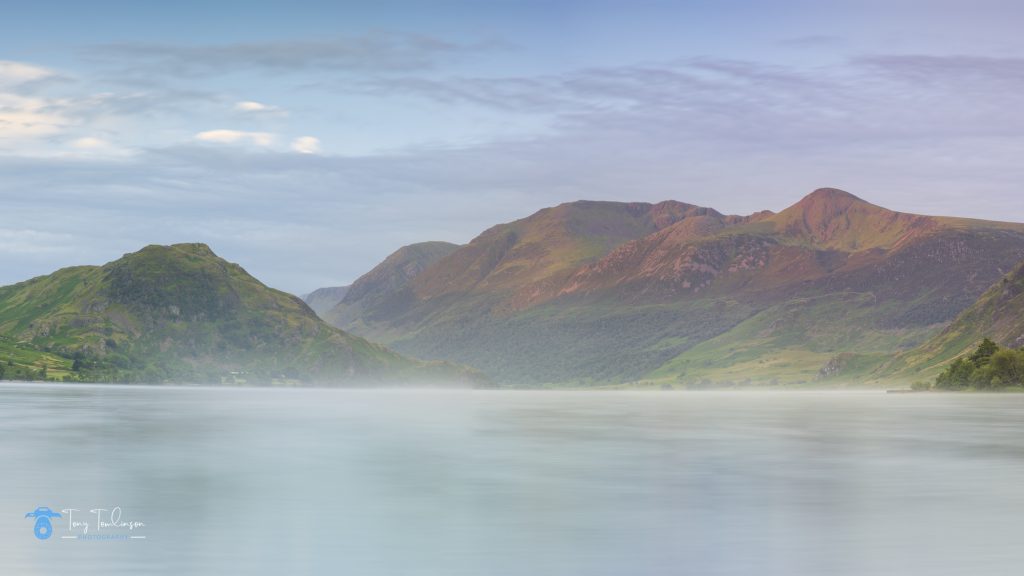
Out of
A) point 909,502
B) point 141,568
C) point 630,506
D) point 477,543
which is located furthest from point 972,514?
point 141,568

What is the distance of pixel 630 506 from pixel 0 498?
3318cm

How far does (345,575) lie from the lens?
35.5 metres

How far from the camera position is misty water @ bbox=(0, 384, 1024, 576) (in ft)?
126

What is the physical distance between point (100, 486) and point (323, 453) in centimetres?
2945

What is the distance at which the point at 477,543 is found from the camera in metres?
42.0

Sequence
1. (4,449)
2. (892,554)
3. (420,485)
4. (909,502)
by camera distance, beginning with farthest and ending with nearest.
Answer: (4,449) < (420,485) < (909,502) < (892,554)

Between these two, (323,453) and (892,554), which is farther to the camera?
(323,453)

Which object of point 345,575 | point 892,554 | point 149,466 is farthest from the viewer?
point 149,466

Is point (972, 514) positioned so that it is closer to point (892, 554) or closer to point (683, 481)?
point (892, 554)

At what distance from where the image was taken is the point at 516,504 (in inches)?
2135

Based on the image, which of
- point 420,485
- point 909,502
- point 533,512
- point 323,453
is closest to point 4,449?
point 323,453

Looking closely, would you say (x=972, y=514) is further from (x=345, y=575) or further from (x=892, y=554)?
(x=345, y=575)

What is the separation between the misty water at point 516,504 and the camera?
38.3 metres

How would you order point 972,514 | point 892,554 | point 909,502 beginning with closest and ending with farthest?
point 892,554, point 972,514, point 909,502
